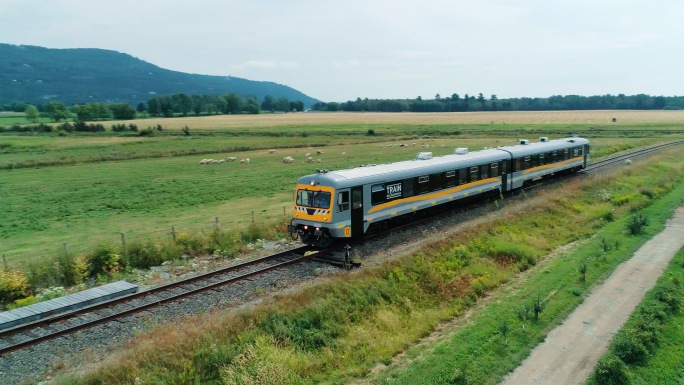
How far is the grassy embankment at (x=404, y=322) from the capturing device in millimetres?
12734

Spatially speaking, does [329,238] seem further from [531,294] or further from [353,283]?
[531,294]

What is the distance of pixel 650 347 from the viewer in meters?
13.9

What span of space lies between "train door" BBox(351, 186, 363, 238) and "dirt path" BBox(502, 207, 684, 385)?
9.29 m

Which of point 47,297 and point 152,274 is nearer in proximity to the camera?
point 47,297

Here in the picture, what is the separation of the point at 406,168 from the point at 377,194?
297cm

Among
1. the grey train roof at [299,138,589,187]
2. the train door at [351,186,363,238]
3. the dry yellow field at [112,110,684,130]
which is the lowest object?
the dry yellow field at [112,110,684,130]

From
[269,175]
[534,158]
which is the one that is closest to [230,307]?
[534,158]

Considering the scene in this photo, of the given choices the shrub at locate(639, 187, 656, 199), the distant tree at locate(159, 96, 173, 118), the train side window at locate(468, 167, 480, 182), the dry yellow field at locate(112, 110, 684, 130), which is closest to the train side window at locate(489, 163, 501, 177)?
the train side window at locate(468, 167, 480, 182)

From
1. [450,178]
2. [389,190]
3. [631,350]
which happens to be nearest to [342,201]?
[389,190]

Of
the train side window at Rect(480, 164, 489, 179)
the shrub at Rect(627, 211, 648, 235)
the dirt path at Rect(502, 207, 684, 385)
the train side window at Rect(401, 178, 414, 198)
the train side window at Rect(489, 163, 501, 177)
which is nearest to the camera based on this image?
the dirt path at Rect(502, 207, 684, 385)

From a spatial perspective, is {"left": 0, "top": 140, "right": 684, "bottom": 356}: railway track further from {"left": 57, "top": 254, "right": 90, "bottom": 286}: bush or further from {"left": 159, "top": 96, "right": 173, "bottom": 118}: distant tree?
{"left": 159, "top": 96, "right": 173, "bottom": 118}: distant tree

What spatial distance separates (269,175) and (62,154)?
37.5 meters

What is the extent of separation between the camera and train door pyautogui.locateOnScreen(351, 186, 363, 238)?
22.0 metres

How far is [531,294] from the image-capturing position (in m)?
18.0
